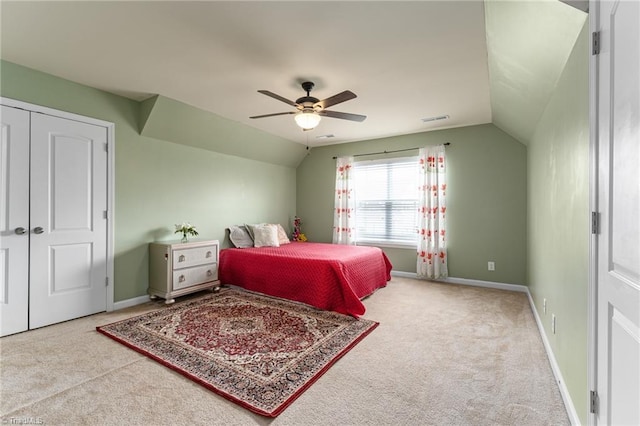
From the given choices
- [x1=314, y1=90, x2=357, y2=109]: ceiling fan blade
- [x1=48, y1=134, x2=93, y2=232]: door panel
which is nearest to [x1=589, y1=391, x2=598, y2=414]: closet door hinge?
[x1=314, y1=90, x2=357, y2=109]: ceiling fan blade

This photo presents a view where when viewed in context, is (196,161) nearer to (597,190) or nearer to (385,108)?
(385,108)

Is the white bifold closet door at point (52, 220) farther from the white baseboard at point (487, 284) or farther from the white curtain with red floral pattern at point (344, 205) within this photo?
the white baseboard at point (487, 284)

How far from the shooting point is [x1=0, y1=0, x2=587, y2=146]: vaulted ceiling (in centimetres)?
188

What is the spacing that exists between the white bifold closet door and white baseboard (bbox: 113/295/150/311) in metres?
0.15

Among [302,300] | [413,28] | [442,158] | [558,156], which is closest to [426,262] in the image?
[442,158]

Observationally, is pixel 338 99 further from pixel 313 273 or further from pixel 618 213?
pixel 618 213

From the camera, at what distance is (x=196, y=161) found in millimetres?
4332

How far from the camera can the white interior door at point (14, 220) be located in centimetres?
266

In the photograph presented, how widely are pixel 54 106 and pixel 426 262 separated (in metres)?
5.04

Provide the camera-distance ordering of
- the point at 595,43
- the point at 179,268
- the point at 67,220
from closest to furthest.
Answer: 1. the point at 595,43
2. the point at 67,220
3. the point at 179,268

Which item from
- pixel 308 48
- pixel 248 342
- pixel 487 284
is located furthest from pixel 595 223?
pixel 487 284

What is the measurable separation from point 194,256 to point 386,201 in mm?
3221

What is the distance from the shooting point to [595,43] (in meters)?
1.27

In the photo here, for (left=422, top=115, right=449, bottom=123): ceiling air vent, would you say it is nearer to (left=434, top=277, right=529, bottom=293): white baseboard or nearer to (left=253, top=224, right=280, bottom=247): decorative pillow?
(left=434, top=277, right=529, bottom=293): white baseboard
